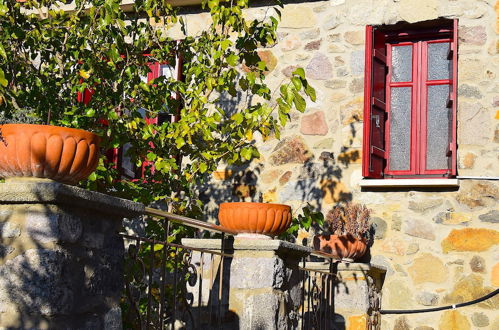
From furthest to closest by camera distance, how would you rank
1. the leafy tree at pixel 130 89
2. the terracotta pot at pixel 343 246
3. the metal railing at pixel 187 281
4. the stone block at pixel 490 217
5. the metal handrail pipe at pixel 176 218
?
the stone block at pixel 490 217 → the terracotta pot at pixel 343 246 → the leafy tree at pixel 130 89 → the metal railing at pixel 187 281 → the metal handrail pipe at pixel 176 218

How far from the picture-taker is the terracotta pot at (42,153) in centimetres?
261

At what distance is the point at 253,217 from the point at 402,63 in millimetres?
3013

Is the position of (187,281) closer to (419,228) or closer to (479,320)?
(419,228)

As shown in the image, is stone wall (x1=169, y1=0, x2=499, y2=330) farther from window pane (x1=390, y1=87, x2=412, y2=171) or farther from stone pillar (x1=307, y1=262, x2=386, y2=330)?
stone pillar (x1=307, y1=262, x2=386, y2=330)

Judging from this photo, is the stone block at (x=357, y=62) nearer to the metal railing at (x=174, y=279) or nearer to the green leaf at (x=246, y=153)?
the green leaf at (x=246, y=153)

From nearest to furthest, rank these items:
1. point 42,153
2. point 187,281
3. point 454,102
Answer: point 42,153 < point 187,281 < point 454,102

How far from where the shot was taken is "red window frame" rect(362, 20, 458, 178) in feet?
21.4

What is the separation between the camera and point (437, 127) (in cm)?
657

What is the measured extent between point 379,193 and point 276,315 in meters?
2.44

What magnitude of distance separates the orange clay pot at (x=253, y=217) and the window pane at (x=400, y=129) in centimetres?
249

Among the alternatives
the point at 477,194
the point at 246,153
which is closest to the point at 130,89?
the point at 246,153

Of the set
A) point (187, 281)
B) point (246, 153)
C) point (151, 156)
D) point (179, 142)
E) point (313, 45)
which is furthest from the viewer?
point (313, 45)

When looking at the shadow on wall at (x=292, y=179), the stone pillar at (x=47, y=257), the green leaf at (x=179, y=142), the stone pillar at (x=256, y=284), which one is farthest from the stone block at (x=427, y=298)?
the stone pillar at (x=47, y=257)

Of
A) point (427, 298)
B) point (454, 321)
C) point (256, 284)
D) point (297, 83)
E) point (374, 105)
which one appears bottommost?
point (454, 321)
